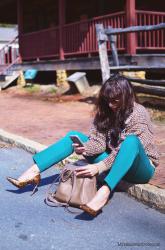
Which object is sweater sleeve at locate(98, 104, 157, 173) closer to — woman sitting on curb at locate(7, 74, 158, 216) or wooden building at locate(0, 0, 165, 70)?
woman sitting on curb at locate(7, 74, 158, 216)

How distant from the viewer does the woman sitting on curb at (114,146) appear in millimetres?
3547

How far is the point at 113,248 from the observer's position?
3.07 meters

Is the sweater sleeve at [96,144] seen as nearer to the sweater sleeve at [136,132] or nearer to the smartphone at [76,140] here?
the smartphone at [76,140]

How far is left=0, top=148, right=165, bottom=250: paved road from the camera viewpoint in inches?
124

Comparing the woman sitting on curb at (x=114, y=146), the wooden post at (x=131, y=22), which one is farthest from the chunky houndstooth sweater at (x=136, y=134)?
the wooden post at (x=131, y=22)

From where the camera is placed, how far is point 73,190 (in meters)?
3.74

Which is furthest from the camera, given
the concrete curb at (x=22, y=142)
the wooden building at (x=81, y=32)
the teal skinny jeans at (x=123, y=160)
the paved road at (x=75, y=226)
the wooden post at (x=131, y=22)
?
the wooden building at (x=81, y=32)

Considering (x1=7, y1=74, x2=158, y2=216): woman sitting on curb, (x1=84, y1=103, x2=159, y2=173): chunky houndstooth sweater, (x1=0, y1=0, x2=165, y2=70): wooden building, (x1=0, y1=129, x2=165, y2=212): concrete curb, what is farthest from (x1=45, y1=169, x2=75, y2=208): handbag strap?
(x1=0, y1=0, x2=165, y2=70): wooden building

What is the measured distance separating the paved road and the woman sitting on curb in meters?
0.18

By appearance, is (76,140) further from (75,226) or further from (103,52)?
(103,52)

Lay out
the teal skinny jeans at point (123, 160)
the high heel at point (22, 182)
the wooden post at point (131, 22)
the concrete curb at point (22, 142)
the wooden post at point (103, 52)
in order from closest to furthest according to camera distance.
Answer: the teal skinny jeans at point (123, 160) → the high heel at point (22, 182) → the concrete curb at point (22, 142) → the wooden post at point (103, 52) → the wooden post at point (131, 22)

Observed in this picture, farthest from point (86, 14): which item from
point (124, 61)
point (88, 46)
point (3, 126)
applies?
point (3, 126)

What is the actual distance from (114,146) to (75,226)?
0.87 metres

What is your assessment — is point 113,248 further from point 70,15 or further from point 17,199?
point 70,15
